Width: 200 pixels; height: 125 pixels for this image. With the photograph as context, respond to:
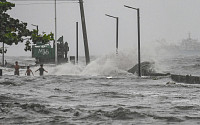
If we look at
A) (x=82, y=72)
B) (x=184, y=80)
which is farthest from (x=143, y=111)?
(x=82, y=72)

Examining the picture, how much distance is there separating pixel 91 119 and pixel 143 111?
245 centimetres

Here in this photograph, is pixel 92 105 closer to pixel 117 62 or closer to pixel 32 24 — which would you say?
pixel 117 62

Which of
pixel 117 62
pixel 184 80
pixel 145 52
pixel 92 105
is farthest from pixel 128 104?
pixel 145 52

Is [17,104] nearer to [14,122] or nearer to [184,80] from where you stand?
[14,122]

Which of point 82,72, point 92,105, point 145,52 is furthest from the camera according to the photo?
point 145,52

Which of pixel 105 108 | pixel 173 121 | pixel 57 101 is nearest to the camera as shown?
pixel 173 121

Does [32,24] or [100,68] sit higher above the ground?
[32,24]

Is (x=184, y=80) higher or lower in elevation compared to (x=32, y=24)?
lower

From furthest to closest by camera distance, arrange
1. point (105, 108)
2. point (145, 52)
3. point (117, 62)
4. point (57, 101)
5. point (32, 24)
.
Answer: point (32, 24)
point (145, 52)
point (117, 62)
point (57, 101)
point (105, 108)

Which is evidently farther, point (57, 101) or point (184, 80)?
point (184, 80)

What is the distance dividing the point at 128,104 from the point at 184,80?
51.1 ft

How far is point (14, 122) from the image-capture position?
44.3 ft

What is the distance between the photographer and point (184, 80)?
108 ft

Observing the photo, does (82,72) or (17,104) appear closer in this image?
(17,104)
